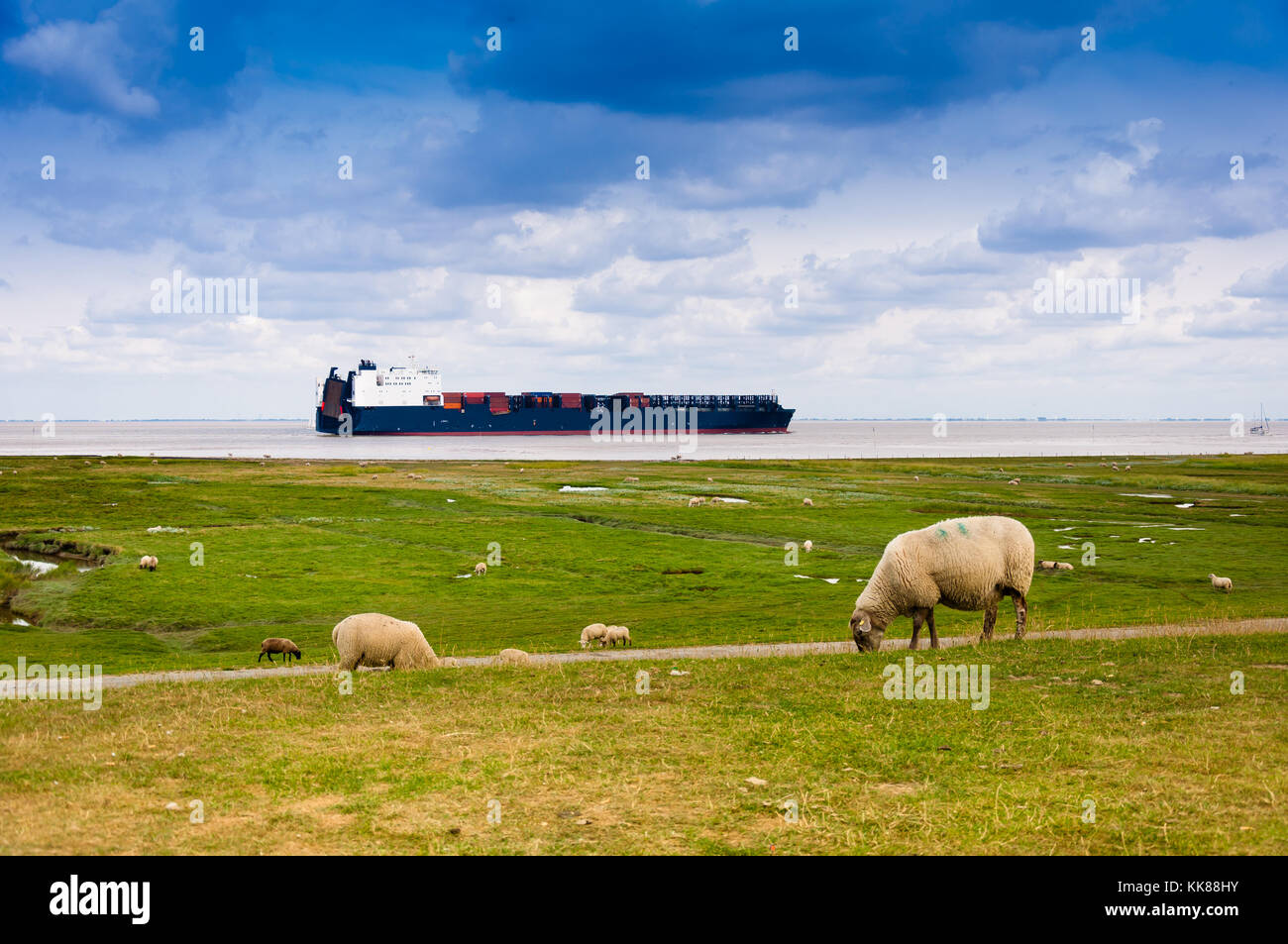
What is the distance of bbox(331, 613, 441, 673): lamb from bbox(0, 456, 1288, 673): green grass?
4.20 meters

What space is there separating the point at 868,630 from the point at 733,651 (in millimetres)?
3202

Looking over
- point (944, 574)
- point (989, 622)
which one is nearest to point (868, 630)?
point (944, 574)

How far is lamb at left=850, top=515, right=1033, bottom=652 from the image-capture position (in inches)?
726

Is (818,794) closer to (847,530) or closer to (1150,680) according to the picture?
(1150,680)

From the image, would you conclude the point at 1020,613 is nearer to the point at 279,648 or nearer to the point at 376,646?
the point at 376,646

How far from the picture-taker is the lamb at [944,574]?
1844 cm

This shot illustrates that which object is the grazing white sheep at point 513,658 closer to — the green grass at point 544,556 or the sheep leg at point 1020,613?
the green grass at point 544,556

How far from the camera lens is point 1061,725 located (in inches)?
472

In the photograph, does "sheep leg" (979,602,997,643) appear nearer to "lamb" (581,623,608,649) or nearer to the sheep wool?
"lamb" (581,623,608,649)

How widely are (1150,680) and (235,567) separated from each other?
31280 mm

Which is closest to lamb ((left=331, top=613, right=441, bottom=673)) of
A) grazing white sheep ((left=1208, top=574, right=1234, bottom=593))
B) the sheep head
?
the sheep head

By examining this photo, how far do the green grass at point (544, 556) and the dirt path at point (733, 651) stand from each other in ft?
5.05

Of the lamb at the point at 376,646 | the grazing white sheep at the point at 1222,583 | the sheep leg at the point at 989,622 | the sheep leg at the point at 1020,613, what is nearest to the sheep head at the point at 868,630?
the sheep leg at the point at 989,622

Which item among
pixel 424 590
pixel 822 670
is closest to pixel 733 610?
pixel 424 590
